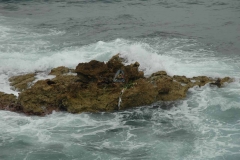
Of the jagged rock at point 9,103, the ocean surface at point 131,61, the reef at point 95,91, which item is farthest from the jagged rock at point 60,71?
the jagged rock at point 9,103

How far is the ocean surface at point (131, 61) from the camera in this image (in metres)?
12.1

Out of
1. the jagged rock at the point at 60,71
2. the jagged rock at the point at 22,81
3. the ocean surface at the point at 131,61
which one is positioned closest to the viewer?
the ocean surface at the point at 131,61

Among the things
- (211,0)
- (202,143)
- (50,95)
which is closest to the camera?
(202,143)

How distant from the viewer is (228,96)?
15.3 metres

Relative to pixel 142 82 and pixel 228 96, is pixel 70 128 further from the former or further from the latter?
pixel 228 96

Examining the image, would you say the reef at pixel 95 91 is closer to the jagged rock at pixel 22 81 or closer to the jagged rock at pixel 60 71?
the jagged rock at pixel 22 81

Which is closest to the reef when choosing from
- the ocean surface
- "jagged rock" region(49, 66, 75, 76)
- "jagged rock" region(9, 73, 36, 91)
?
"jagged rock" region(9, 73, 36, 91)

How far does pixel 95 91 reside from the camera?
14617mm

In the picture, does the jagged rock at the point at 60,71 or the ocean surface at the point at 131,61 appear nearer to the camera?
the ocean surface at the point at 131,61

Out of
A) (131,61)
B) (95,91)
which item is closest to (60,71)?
(95,91)

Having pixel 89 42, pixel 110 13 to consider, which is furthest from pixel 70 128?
pixel 110 13

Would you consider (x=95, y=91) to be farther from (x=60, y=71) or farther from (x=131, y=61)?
(x=131, y=61)

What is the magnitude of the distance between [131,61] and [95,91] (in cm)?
414

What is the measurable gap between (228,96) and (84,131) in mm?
6003
